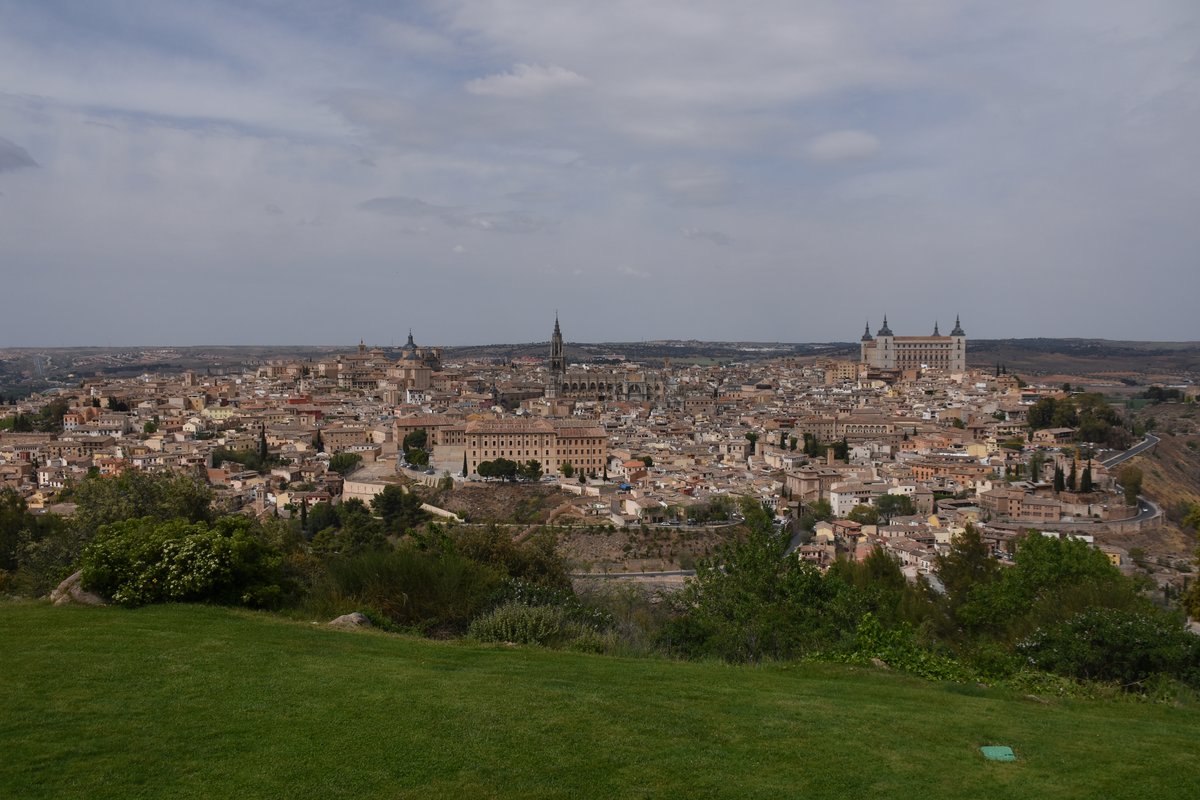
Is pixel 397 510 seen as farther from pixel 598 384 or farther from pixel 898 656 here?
pixel 598 384

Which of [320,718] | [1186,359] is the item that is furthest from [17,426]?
[1186,359]

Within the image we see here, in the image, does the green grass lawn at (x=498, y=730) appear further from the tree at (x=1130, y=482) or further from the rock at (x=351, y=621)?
the tree at (x=1130, y=482)

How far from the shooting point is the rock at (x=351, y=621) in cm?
791

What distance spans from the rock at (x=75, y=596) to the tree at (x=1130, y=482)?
1612 inches

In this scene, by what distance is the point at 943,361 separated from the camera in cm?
10388

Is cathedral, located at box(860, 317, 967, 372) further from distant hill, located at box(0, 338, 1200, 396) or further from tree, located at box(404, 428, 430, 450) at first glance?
tree, located at box(404, 428, 430, 450)

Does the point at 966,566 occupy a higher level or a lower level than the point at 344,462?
higher

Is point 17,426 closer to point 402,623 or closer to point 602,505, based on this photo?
Answer: point 602,505

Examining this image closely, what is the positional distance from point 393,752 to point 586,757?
0.96 m

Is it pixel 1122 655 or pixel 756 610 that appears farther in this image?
pixel 756 610

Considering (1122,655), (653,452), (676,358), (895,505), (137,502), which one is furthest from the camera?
(676,358)

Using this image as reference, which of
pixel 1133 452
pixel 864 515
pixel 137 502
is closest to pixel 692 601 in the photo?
Answer: pixel 137 502

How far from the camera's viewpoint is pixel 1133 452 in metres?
51.7

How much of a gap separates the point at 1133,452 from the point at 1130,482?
11072mm
